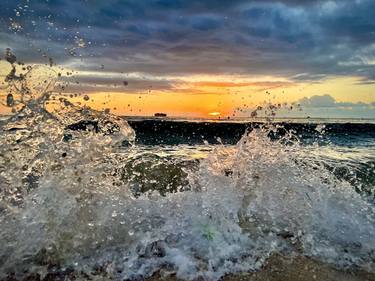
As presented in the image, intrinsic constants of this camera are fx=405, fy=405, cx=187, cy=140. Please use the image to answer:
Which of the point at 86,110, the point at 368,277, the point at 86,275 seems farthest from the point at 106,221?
the point at 368,277

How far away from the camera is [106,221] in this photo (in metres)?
5.69

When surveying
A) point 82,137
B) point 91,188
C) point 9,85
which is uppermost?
point 9,85

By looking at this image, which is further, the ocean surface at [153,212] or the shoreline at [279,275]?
the ocean surface at [153,212]

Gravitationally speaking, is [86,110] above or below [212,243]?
above

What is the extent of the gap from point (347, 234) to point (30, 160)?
4.97 m

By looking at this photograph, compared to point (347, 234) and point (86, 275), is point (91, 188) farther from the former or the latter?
point (347, 234)

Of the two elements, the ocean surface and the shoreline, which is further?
the ocean surface

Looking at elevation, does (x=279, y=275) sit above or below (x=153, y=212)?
below

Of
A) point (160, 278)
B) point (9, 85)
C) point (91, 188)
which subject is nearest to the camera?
point (160, 278)

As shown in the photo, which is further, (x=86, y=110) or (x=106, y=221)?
(x=86, y=110)

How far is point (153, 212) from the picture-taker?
604 cm

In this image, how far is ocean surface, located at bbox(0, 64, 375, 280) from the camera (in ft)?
15.7

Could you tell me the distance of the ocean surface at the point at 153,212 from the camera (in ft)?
15.7

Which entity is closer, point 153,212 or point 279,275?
point 279,275
